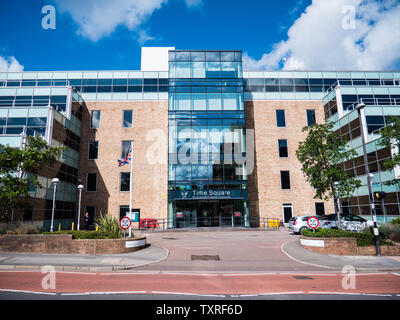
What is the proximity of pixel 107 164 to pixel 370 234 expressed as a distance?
2807 cm

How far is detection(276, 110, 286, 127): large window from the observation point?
3431cm

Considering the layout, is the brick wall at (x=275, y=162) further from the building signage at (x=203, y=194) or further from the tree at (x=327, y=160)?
the tree at (x=327, y=160)

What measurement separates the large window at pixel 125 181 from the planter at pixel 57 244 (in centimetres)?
1835

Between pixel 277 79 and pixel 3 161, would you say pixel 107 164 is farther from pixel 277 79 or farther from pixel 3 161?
pixel 277 79

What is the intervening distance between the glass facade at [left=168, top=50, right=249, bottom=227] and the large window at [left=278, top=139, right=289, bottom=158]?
537cm

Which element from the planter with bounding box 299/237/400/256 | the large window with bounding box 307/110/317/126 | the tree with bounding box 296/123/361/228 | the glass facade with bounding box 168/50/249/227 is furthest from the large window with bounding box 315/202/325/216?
the planter with bounding box 299/237/400/256

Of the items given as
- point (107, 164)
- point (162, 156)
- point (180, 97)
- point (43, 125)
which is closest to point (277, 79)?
point (180, 97)

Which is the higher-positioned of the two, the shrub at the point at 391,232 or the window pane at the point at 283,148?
the window pane at the point at 283,148

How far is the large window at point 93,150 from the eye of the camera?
33.1m

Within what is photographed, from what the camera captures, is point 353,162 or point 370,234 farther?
point 353,162

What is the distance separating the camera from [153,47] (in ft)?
133

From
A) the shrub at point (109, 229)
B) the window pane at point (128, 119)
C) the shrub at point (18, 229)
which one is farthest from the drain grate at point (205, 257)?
the window pane at point (128, 119)
